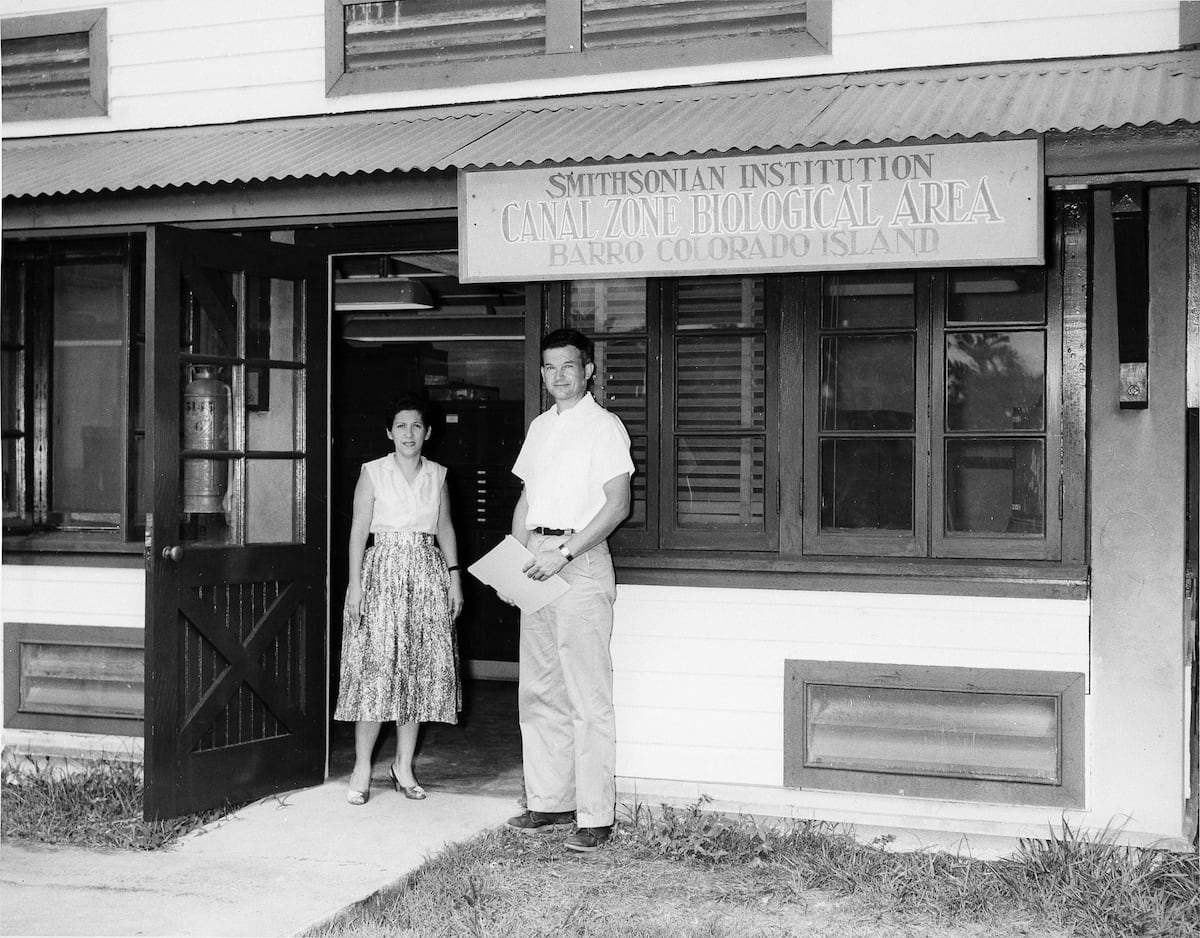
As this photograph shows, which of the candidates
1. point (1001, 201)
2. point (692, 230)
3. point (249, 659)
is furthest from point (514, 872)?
point (1001, 201)

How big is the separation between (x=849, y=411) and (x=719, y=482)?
0.62m

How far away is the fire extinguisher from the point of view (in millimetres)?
5926

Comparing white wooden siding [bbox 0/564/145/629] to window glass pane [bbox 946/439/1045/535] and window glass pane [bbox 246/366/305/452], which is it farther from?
window glass pane [bbox 946/439/1045/535]

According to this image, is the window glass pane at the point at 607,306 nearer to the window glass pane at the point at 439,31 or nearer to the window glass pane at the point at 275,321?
the window glass pane at the point at 439,31

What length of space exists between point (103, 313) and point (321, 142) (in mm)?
1904

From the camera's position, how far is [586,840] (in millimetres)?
5359

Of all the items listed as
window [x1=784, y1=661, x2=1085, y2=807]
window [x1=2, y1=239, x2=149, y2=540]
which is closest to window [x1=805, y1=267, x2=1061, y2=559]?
window [x1=784, y1=661, x2=1085, y2=807]

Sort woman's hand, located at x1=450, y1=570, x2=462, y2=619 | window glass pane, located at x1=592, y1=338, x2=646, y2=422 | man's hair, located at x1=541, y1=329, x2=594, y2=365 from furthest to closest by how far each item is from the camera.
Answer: woman's hand, located at x1=450, y1=570, x2=462, y2=619 < window glass pane, located at x1=592, y1=338, x2=646, y2=422 < man's hair, located at x1=541, y1=329, x2=594, y2=365

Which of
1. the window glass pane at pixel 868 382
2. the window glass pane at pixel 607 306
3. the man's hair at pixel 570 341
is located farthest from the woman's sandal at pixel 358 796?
the window glass pane at pixel 868 382

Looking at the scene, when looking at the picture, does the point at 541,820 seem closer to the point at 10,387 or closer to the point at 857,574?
the point at 857,574

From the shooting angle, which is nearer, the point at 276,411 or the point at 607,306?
the point at 607,306

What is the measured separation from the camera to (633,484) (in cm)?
588

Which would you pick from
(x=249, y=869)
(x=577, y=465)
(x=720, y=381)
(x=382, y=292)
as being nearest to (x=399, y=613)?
(x=577, y=465)

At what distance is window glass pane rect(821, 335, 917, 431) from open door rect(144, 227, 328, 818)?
7.83ft
